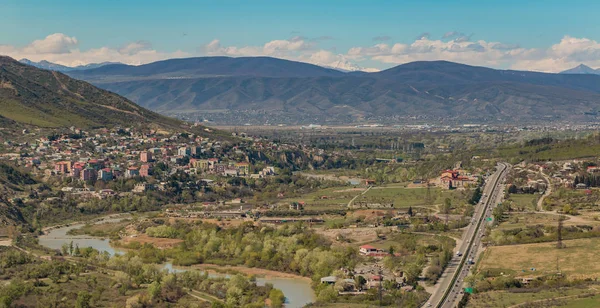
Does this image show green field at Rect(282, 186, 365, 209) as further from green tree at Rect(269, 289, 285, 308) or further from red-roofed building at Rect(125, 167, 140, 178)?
green tree at Rect(269, 289, 285, 308)

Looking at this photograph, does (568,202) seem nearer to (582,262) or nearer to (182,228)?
(582,262)

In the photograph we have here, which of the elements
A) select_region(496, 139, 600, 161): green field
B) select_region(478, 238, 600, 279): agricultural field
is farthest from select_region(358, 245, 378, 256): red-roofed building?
select_region(496, 139, 600, 161): green field

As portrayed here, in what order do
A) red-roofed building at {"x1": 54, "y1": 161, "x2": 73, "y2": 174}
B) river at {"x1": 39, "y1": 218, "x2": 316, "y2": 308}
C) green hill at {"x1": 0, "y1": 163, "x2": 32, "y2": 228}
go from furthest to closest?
red-roofed building at {"x1": 54, "y1": 161, "x2": 73, "y2": 174}, green hill at {"x1": 0, "y1": 163, "x2": 32, "y2": 228}, river at {"x1": 39, "y1": 218, "x2": 316, "y2": 308}

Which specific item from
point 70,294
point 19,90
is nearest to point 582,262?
point 70,294

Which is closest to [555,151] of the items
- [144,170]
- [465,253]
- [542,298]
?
[144,170]

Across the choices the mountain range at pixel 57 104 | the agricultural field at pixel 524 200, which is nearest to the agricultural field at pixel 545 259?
the agricultural field at pixel 524 200

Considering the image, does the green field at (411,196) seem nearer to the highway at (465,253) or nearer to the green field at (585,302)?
the highway at (465,253)

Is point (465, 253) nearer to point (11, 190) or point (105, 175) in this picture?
point (11, 190)
